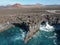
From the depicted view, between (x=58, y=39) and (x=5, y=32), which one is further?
(x=5, y=32)

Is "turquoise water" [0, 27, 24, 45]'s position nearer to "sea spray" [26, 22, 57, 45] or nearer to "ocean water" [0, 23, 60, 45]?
"ocean water" [0, 23, 60, 45]

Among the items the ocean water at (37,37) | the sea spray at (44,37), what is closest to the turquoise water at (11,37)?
the ocean water at (37,37)

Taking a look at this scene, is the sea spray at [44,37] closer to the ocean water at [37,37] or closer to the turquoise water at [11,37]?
the ocean water at [37,37]

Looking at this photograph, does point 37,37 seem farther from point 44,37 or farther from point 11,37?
point 11,37

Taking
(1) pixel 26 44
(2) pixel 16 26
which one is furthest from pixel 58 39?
(2) pixel 16 26

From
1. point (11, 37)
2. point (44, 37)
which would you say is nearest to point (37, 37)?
point (44, 37)

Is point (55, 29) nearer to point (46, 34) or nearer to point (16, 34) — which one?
point (46, 34)

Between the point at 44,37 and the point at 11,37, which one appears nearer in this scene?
the point at 44,37

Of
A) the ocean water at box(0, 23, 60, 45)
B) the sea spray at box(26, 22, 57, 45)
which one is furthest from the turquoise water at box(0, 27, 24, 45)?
the sea spray at box(26, 22, 57, 45)
